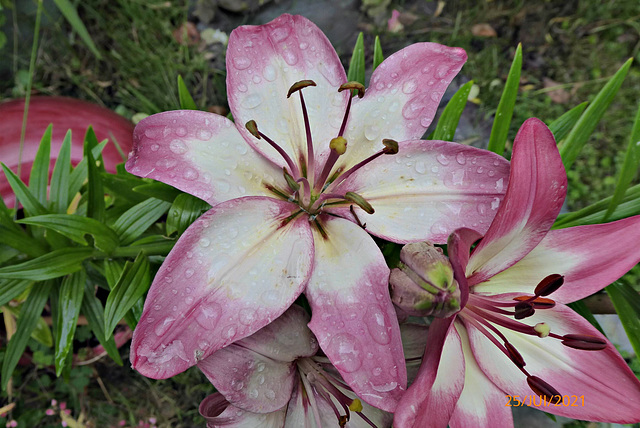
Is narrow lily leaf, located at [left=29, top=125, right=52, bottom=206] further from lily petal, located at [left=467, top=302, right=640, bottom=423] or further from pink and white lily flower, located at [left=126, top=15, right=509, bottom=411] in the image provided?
lily petal, located at [left=467, top=302, right=640, bottom=423]

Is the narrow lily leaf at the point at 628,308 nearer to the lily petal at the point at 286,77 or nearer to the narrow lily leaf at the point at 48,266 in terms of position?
the lily petal at the point at 286,77

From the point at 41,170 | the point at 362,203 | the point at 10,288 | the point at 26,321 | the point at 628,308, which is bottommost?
the point at 26,321

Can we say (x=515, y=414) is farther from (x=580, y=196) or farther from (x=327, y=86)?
(x=327, y=86)

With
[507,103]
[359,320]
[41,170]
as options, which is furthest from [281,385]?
[41,170]

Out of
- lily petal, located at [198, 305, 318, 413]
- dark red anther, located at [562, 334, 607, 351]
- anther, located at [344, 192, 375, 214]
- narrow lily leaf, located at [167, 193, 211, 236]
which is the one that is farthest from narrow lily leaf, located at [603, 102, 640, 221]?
narrow lily leaf, located at [167, 193, 211, 236]

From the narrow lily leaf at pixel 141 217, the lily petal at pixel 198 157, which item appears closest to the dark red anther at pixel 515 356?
the lily petal at pixel 198 157

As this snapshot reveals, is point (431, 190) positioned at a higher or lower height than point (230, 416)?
higher

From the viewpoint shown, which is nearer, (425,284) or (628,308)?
(425,284)

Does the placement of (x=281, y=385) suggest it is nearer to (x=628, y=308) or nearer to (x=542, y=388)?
(x=542, y=388)

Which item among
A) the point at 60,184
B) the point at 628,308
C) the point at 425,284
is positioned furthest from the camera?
the point at 60,184
